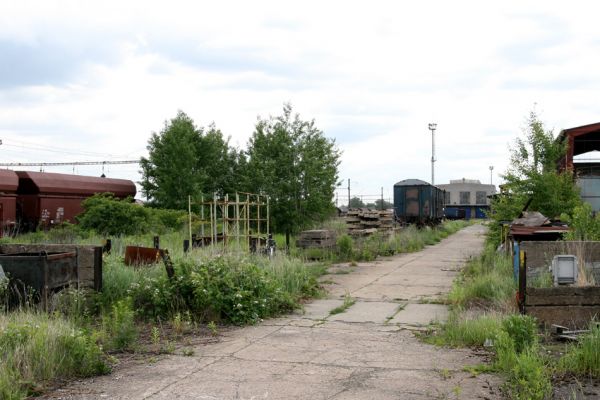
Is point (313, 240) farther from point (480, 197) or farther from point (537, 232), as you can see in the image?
point (480, 197)

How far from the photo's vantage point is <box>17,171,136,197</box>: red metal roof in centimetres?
2147

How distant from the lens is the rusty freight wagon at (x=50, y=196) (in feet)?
69.8

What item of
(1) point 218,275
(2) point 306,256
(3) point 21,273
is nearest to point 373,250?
(2) point 306,256

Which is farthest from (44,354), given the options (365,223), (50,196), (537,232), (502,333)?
(365,223)

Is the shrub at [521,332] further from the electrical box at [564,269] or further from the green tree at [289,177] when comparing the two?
the green tree at [289,177]

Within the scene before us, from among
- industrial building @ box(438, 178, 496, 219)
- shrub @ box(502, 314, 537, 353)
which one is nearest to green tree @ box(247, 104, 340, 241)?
shrub @ box(502, 314, 537, 353)

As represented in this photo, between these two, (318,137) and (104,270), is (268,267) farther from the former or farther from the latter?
(318,137)

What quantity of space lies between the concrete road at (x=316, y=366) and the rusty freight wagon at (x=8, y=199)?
1397 centimetres

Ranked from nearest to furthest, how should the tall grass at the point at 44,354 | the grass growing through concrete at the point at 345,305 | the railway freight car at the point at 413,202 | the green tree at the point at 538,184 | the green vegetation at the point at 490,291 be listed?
the tall grass at the point at 44,354 → the green vegetation at the point at 490,291 → the grass growing through concrete at the point at 345,305 → the green tree at the point at 538,184 → the railway freight car at the point at 413,202

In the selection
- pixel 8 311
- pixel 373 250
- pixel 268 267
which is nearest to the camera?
pixel 8 311

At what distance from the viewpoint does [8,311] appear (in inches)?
315

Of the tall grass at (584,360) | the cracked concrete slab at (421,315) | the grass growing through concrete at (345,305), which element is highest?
the tall grass at (584,360)

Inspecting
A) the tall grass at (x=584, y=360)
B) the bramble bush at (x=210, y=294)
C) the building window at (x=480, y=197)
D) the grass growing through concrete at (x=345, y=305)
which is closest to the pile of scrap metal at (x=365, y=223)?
the grass growing through concrete at (x=345, y=305)

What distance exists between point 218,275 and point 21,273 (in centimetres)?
282
